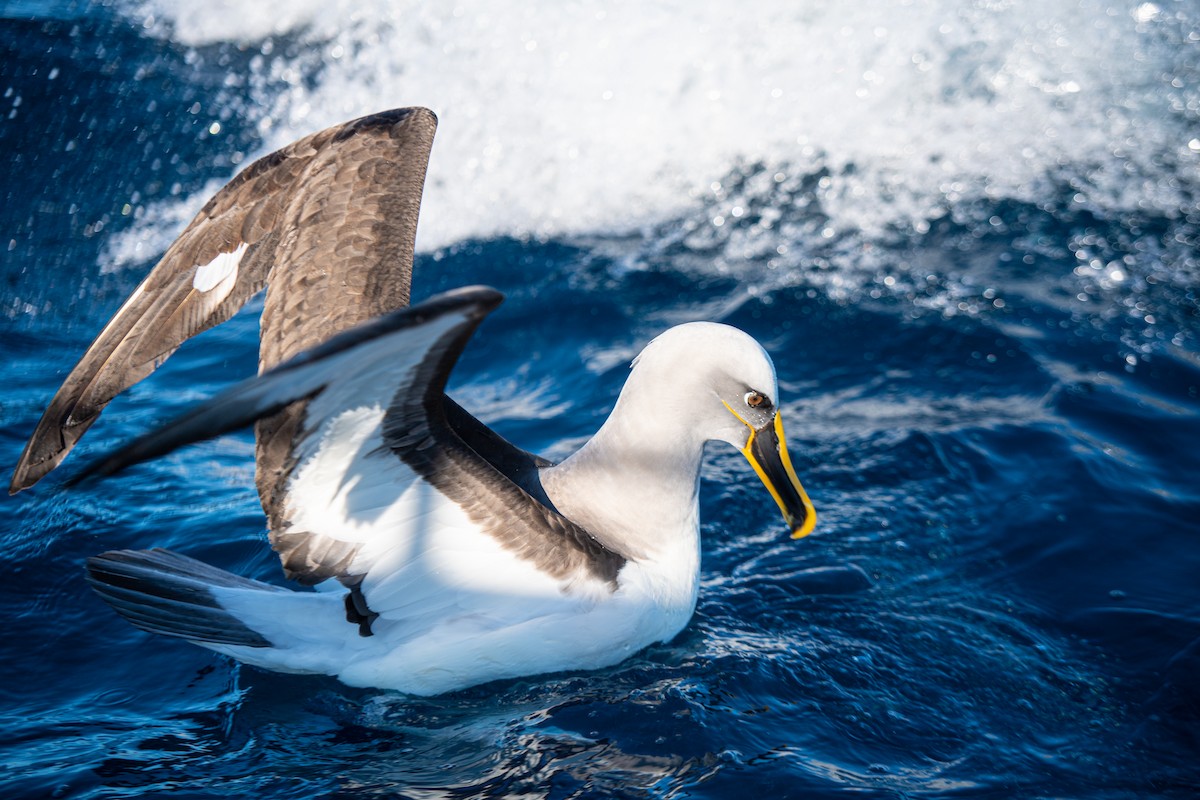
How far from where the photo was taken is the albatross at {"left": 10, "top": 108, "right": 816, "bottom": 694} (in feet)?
12.8

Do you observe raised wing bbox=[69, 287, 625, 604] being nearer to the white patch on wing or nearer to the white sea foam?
the white patch on wing

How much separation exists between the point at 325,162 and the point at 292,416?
171 cm

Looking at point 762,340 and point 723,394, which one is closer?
point 723,394

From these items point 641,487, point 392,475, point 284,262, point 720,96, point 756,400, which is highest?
point 720,96

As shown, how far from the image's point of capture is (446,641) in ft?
14.3

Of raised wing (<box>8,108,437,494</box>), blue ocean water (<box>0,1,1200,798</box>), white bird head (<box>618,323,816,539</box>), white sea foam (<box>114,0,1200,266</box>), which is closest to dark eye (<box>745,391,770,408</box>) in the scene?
white bird head (<box>618,323,816,539</box>)

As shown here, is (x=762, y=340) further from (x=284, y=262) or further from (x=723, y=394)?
(x=284, y=262)

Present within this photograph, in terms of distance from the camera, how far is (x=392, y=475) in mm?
3885

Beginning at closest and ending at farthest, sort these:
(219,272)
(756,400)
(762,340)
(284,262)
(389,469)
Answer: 1. (389,469)
2. (756,400)
3. (284,262)
4. (219,272)
5. (762,340)

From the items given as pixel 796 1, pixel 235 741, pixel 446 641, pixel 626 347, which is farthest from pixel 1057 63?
pixel 235 741

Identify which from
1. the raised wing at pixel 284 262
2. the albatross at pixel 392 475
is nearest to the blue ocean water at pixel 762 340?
the albatross at pixel 392 475

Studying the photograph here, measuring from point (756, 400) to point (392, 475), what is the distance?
1.49 meters

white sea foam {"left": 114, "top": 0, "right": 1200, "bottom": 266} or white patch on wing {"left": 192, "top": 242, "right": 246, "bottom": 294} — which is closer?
white patch on wing {"left": 192, "top": 242, "right": 246, "bottom": 294}

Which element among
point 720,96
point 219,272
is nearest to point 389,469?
point 219,272
